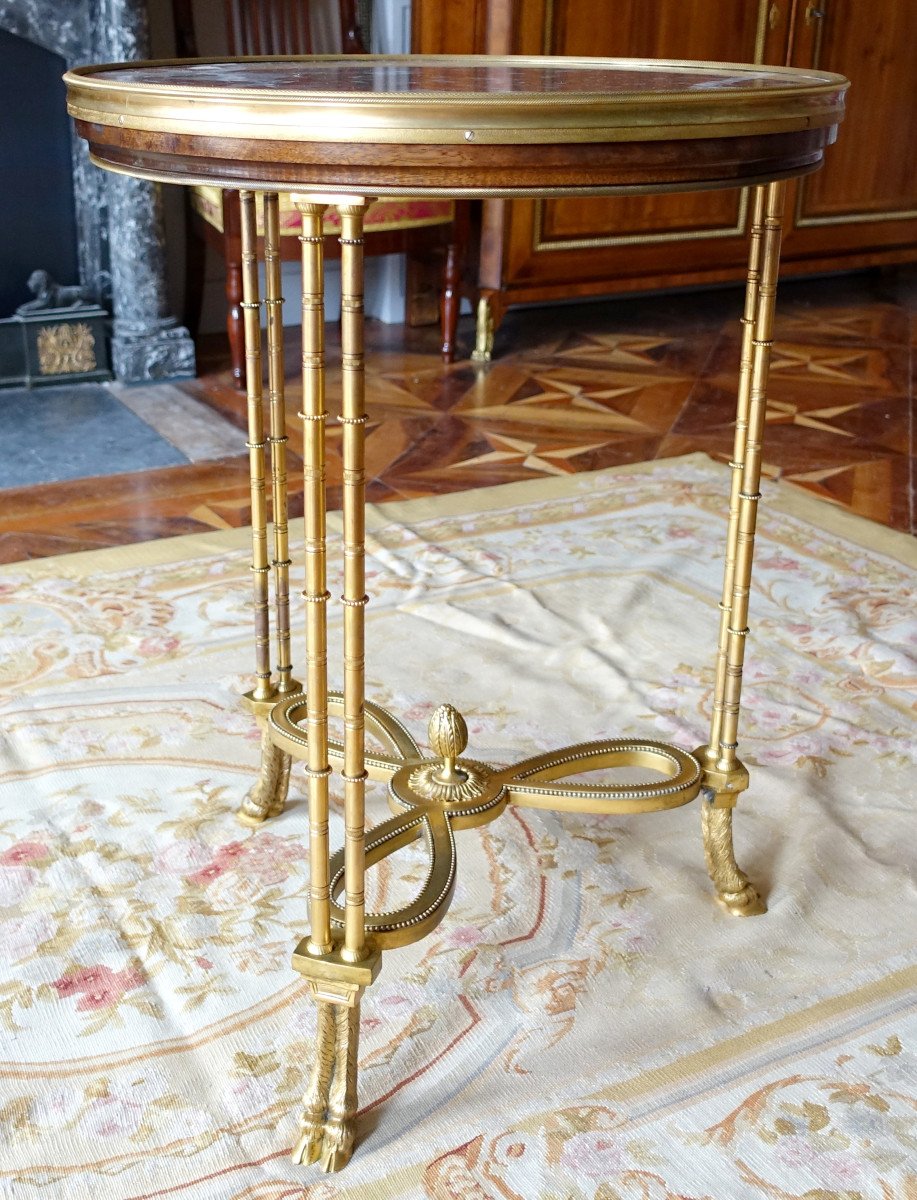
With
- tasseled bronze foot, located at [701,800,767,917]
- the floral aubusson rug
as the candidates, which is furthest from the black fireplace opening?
tasseled bronze foot, located at [701,800,767,917]

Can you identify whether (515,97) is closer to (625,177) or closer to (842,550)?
(625,177)

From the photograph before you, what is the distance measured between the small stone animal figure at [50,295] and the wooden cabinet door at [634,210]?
0.93m

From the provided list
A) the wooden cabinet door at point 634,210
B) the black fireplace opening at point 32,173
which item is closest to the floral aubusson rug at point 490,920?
the black fireplace opening at point 32,173

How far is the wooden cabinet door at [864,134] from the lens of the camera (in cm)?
353

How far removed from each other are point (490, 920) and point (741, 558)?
0.40 metres

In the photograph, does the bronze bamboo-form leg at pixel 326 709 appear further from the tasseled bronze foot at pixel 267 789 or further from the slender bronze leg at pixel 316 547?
the tasseled bronze foot at pixel 267 789

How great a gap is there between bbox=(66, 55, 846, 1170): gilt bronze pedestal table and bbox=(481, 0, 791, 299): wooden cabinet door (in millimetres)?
1923

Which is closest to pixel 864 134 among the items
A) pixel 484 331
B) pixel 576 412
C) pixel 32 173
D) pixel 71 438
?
pixel 484 331

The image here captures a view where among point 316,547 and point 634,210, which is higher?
point 316,547

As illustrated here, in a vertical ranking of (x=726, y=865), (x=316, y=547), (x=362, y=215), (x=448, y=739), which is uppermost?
(x=362, y=215)

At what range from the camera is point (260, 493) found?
50.9 inches

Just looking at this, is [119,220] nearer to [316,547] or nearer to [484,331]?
[484,331]

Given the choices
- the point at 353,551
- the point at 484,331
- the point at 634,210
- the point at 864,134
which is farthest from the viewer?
the point at 864,134

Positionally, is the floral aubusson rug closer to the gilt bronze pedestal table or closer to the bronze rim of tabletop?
the gilt bronze pedestal table
